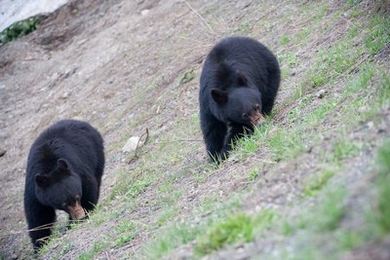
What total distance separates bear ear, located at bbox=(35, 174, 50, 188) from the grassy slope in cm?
71

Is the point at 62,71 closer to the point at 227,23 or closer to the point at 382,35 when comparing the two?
the point at 227,23

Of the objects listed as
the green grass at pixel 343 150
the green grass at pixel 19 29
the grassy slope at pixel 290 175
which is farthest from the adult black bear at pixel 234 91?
the green grass at pixel 19 29

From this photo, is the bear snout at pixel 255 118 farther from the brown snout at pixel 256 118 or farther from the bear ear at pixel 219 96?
the bear ear at pixel 219 96

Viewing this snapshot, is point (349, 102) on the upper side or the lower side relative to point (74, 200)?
upper

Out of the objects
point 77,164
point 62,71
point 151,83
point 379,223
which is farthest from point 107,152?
point 379,223

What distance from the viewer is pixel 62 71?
688 inches

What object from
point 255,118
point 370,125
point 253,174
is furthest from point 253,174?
point 255,118

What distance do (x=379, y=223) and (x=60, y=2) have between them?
1786 cm

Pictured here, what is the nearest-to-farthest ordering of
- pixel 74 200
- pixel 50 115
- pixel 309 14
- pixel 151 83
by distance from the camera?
pixel 74 200, pixel 309 14, pixel 151 83, pixel 50 115

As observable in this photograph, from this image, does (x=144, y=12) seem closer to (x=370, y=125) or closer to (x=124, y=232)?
(x=124, y=232)

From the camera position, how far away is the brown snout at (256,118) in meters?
8.78

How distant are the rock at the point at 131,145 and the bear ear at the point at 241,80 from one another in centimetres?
396

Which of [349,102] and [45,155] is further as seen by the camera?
[45,155]

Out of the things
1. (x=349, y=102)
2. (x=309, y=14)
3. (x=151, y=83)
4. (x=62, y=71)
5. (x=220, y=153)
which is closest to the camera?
(x=349, y=102)
